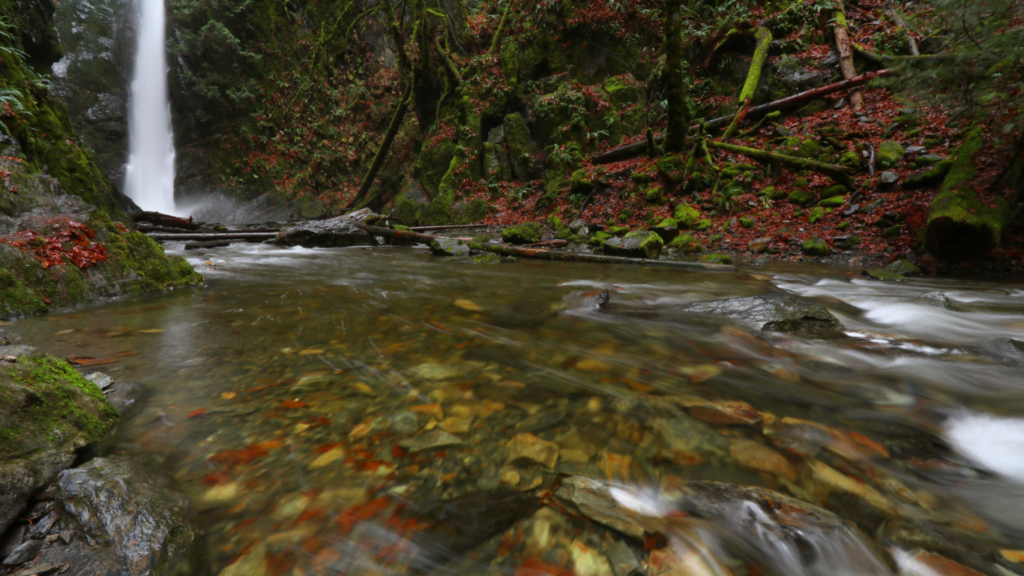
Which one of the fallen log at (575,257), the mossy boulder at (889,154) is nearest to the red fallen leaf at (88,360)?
the fallen log at (575,257)

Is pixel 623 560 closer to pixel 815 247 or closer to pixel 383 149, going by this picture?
pixel 815 247

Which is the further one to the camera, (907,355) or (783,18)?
(783,18)

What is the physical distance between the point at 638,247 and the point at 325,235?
8245 millimetres

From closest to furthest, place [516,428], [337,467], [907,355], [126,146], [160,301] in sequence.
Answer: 1. [337,467]
2. [516,428]
3. [907,355]
4. [160,301]
5. [126,146]

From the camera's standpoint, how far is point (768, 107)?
11.0 meters

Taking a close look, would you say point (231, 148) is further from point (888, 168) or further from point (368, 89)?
point (888, 168)

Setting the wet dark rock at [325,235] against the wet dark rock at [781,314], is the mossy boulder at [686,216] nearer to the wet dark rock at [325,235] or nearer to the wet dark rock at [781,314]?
the wet dark rock at [781,314]

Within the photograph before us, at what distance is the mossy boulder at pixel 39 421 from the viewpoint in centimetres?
118

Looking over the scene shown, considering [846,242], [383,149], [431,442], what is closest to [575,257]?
[846,242]

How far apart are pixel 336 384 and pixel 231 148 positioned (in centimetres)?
2658

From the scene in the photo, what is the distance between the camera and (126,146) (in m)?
21.8

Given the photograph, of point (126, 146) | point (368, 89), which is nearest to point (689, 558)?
point (368, 89)

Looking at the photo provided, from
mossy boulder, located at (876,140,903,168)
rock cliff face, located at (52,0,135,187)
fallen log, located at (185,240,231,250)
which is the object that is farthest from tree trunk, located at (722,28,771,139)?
rock cliff face, located at (52,0,135,187)

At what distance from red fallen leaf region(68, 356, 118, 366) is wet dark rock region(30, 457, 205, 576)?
1609 mm
